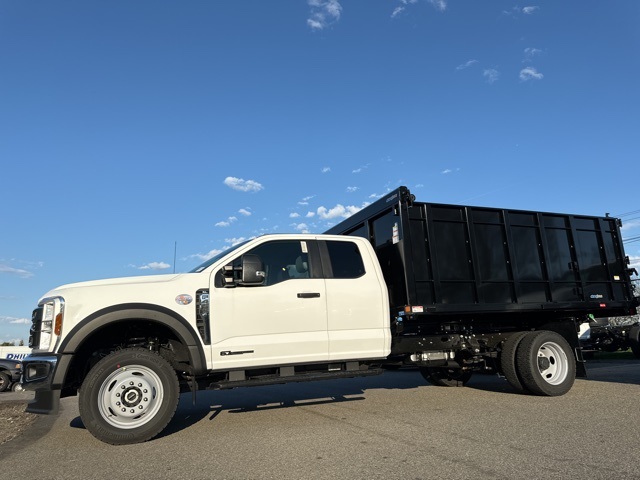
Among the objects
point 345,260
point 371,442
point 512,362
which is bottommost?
point 371,442

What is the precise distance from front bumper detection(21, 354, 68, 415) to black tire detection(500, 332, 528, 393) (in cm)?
635

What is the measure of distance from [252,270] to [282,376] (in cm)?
139

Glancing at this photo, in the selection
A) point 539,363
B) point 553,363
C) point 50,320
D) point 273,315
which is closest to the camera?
point 50,320

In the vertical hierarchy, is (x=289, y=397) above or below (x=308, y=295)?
below

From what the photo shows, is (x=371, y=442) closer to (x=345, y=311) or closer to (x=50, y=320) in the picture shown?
(x=345, y=311)

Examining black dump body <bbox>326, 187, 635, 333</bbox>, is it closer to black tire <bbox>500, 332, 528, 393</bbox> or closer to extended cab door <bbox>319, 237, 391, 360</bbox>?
black tire <bbox>500, 332, 528, 393</bbox>

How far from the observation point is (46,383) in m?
5.19

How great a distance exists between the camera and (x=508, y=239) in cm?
770

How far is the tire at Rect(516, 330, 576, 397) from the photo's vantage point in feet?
24.3

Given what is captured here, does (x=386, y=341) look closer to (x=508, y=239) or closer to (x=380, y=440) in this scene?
(x=380, y=440)

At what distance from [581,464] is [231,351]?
370 cm

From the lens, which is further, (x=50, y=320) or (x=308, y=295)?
(x=308, y=295)

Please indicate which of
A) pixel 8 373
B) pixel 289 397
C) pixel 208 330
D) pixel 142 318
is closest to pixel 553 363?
pixel 289 397

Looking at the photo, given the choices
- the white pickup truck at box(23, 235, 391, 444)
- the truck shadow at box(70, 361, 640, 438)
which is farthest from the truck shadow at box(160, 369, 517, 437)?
the white pickup truck at box(23, 235, 391, 444)
